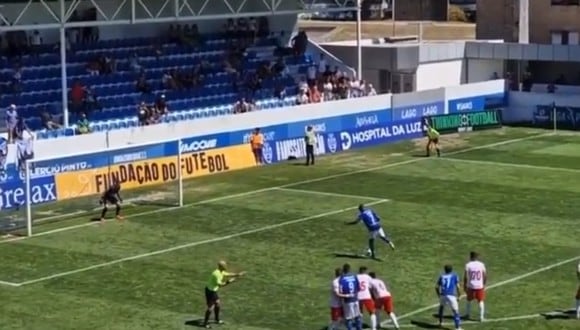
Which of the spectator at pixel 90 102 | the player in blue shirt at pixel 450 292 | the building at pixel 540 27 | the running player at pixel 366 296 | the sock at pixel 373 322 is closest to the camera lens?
the running player at pixel 366 296

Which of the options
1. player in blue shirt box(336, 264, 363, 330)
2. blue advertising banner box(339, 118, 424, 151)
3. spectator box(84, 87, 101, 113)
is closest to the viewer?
player in blue shirt box(336, 264, 363, 330)

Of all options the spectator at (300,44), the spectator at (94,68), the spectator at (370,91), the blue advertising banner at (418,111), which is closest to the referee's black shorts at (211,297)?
the spectator at (94,68)

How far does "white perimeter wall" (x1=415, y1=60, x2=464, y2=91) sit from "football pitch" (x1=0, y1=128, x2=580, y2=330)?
478 inches

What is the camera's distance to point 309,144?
48188 millimetres

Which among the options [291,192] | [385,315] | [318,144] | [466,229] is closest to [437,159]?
[318,144]

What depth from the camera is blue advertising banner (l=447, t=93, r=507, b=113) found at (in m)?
57.9

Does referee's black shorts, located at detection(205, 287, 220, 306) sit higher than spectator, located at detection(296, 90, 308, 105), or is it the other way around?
spectator, located at detection(296, 90, 308, 105)

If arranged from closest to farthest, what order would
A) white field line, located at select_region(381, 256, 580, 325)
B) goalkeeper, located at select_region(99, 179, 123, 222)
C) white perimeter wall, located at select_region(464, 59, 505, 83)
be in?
white field line, located at select_region(381, 256, 580, 325) → goalkeeper, located at select_region(99, 179, 123, 222) → white perimeter wall, located at select_region(464, 59, 505, 83)

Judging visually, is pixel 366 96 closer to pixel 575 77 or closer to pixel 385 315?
pixel 575 77

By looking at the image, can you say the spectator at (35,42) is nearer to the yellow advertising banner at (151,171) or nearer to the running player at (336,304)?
the yellow advertising banner at (151,171)

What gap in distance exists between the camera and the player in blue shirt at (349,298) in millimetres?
24688

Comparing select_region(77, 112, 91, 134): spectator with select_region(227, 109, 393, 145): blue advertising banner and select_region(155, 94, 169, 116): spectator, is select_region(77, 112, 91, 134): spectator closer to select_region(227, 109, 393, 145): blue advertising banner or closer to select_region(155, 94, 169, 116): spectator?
select_region(155, 94, 169, 116): spectator

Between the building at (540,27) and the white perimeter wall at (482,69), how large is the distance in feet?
2.90

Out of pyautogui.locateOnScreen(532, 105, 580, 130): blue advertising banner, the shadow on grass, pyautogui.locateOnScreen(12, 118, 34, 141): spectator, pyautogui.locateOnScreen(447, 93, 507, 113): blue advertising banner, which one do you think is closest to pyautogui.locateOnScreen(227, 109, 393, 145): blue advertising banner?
pyautogui.locateOnScreen(447, 93, 507, 113): blue advertising banner
